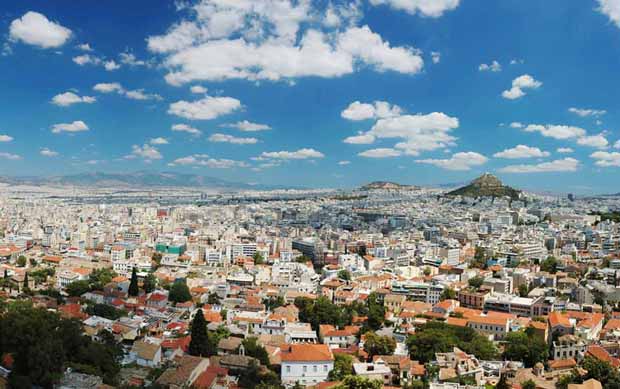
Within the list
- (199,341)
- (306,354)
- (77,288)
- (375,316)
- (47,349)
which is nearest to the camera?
(47,349)

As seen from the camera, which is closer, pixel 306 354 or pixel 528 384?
pixel 528 384

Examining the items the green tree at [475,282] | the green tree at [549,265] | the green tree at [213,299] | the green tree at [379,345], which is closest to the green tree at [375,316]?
the green tree at [379,345]

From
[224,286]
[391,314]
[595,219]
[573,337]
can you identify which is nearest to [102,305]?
[224,286]

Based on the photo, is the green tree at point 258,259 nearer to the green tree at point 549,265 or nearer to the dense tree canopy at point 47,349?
the green tree at point 549,265

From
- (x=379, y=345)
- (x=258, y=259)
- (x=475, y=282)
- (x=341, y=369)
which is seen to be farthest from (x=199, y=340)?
(x=258, y=259)

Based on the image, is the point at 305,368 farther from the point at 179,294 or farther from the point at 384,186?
the point at 384,186

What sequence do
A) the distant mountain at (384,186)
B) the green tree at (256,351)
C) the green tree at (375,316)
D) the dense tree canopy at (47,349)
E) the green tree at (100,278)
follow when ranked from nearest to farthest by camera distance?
the dense tree canopy at (47,349) < the green tree at (256,351) < the green tree at (375,316) < the green tree at (100,278) < the distant mountain at (384,186)

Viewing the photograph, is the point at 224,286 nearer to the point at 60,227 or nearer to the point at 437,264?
the point at 437,264
